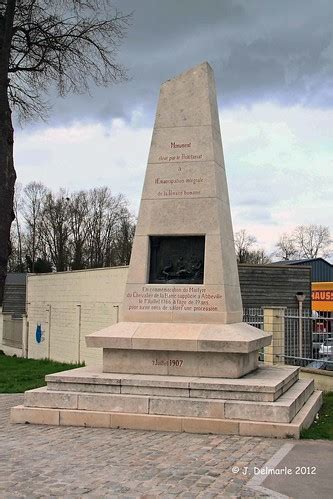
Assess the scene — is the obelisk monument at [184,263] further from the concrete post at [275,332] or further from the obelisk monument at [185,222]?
the concrete post at [275,332]

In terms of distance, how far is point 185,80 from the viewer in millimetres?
10305

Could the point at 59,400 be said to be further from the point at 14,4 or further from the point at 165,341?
the point at 14,4

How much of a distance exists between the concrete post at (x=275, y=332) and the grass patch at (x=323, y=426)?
9.01 feet

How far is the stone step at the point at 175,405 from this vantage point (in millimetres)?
7590

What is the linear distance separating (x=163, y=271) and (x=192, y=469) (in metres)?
4.27

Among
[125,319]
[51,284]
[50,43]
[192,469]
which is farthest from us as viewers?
[51,284]

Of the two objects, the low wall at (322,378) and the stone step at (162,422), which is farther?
the low wall at (322,378)

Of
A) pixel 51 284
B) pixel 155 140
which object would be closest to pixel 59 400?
pixel 155 140

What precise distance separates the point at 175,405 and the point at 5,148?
1353cm

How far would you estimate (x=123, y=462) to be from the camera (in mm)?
6242

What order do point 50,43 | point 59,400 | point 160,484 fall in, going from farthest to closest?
point 50,43, point 59,400, point 160,484

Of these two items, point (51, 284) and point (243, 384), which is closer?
point (243, 384)

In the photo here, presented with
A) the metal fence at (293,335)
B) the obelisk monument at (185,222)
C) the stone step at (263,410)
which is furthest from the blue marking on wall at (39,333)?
A: the stone step at (263,410)

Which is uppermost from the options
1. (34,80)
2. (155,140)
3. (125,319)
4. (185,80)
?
(34,80)
